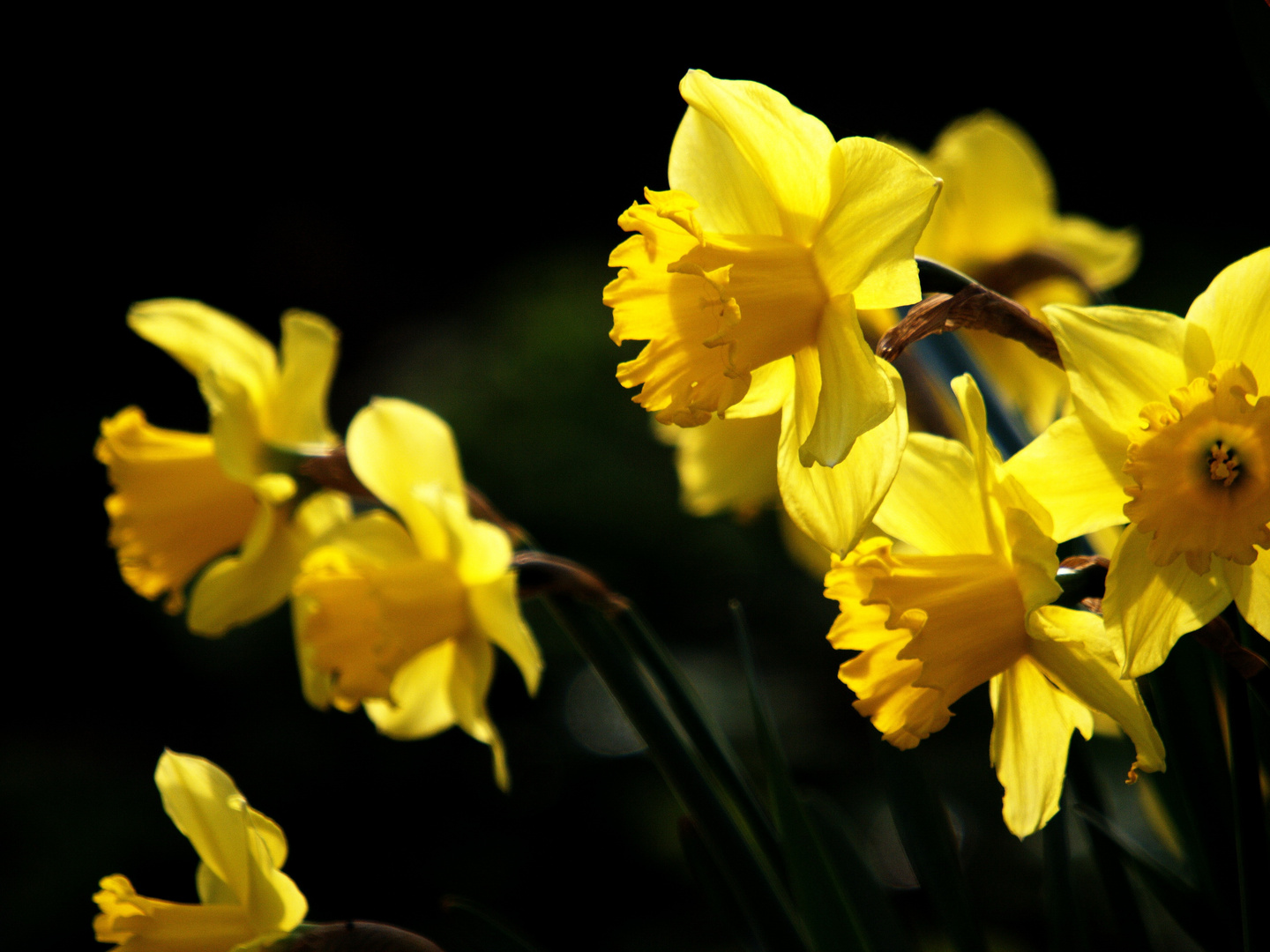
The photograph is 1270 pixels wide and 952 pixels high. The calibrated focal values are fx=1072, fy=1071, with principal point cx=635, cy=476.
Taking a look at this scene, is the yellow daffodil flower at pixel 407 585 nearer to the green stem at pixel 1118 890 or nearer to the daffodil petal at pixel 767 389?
the daffodil petal at pixel 767 389

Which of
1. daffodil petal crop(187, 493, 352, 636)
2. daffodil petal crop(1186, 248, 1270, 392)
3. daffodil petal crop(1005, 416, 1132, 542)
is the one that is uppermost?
daffodil petal crop(1186, 248, 1270, 392)

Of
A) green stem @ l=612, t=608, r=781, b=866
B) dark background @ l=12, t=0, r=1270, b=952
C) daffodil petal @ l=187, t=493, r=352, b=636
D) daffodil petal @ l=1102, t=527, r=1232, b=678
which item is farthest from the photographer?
dark background @ l=12, t=0, r=1270, b=952

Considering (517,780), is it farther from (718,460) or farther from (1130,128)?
(1130,128)

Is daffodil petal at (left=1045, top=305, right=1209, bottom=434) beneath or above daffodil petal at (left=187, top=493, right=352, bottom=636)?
above

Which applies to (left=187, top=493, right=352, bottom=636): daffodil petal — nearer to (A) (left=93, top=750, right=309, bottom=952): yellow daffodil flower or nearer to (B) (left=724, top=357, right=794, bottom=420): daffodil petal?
(A) (left=93, top=750, right=309, bottom=952): yellow daffodil flower

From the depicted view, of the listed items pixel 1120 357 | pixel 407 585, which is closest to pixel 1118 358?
pixel 1120 357

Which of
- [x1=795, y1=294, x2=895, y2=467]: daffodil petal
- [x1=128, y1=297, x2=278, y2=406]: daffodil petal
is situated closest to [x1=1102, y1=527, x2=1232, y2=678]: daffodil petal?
[x1=795, y1=294, x2=895, y2=467]: daffodil petal

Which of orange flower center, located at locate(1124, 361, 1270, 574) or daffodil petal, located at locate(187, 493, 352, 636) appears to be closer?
orange flower center, located at locate(1124, 361, 1270, 574)
